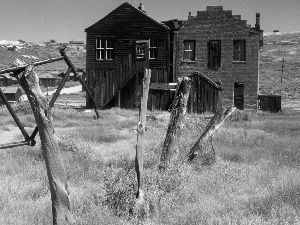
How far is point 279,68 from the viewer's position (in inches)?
2921

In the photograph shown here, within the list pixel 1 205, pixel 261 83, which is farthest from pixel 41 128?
pixel 261 83

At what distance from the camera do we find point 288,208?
6.08m

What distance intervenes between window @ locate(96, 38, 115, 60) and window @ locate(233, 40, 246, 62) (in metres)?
9.14

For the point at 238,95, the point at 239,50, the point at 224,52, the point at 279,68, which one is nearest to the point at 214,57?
the point at 224,52

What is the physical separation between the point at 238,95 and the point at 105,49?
1066 centimetres

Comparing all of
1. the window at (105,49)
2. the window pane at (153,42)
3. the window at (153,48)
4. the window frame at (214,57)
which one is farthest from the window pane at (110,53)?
the window frame at (214,57)

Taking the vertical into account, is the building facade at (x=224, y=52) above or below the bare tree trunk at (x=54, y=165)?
above

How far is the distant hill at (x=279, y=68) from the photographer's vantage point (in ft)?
185

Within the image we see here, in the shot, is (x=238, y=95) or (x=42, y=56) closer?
(x=238, y=95)

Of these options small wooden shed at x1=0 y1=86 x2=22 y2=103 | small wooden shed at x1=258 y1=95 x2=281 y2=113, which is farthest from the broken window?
small wooden shed at x1=0 y1=86 x2=22 y2=103

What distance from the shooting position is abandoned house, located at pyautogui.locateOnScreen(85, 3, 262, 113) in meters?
28.5

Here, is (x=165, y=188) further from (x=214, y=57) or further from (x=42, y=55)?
(x=42, y=55)

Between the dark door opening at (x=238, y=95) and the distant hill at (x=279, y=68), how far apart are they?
810 inches

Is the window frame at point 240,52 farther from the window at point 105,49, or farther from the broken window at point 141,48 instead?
the window at point 105,49
